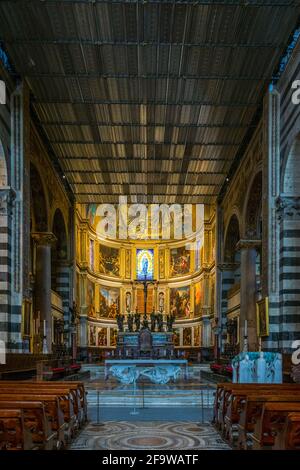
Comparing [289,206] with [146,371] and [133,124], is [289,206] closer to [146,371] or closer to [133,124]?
[146,371]

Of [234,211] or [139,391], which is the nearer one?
[139,391]

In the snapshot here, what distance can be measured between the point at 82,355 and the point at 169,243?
1099 centimetres

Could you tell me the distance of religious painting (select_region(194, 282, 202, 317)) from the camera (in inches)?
1535

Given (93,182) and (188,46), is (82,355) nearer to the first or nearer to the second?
(93,182)

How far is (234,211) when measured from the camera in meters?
28.5

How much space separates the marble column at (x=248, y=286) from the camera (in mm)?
24875

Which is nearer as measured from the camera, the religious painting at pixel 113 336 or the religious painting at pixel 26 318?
the religious painting at pixel 26 318

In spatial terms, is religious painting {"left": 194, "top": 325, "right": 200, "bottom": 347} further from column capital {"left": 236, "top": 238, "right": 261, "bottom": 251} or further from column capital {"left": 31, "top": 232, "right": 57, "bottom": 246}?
column capital {"left": 31, "top": 232, "right": 57, "bottom": 246}

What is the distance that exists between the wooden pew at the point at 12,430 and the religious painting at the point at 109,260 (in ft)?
119

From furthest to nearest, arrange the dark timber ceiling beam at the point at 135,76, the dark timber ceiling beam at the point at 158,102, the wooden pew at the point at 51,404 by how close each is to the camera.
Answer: the dark timber ceiling beam at the point at 158,102 < the dark timber ceiling beam at the point at 135,76 < the wooden pew at the point at 51,404

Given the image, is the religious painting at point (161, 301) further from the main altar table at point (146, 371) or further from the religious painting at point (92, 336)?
the main altar table at point (146, 371)

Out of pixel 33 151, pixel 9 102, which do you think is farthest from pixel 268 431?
pixel 33 151

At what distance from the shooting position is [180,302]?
→ 4216 centimetres

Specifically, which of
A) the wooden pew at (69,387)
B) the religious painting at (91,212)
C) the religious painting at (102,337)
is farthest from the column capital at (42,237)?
the wooden pew at (69,387)
